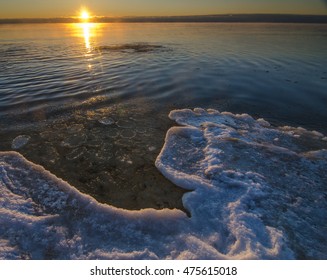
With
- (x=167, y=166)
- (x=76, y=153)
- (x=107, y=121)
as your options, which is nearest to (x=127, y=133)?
(x=107, y=121)

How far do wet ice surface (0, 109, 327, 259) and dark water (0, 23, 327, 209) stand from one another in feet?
1.01

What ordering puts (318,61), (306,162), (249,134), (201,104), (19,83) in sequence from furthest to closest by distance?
(318,61), (19,83), (201,104), (249,134), (306,162)

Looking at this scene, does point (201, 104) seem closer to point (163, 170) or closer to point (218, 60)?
point (163, 170)

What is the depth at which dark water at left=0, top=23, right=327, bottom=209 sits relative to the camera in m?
5.43

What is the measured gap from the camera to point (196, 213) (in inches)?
174

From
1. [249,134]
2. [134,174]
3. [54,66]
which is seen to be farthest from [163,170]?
[54,66]

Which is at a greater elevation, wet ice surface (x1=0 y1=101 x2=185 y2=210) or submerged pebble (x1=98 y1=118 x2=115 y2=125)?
submerged pebble (x1=98 y1=118 x2=115 y2=125)

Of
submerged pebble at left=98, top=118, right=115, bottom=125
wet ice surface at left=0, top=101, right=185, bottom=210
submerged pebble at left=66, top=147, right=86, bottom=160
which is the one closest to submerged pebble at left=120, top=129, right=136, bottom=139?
wet ice surface at left=0, top=101, right=185, bottom=210

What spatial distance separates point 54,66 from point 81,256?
1420 centimetres

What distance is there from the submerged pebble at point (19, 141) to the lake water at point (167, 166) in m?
0.05

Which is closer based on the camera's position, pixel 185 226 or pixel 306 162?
pixel 185 226

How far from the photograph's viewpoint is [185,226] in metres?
4.17

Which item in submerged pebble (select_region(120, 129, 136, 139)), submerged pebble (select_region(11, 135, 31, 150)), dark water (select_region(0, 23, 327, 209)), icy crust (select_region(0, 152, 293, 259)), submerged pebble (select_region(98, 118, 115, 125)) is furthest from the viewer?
submerged pebble (select_region(98, 118, 115, 125))

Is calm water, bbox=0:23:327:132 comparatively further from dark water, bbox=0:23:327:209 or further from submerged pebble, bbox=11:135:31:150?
submerged pebble, bbox=11:135:31:150
